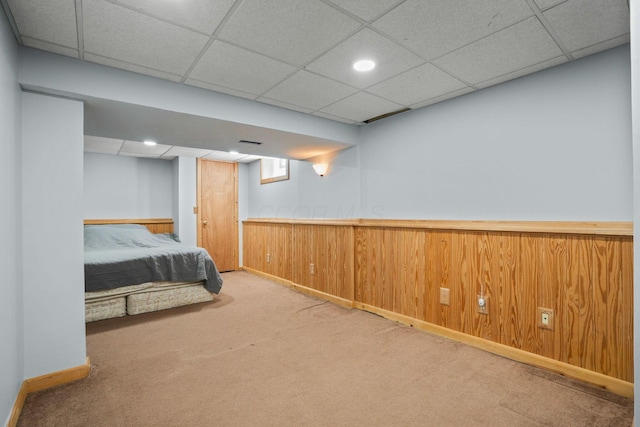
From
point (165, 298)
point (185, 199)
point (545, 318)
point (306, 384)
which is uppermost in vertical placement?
point (185, 199)

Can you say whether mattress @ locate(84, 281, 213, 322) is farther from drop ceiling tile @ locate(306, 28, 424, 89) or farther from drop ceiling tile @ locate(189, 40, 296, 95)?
drop ceiling tile @ locate(306, 28, 424, 89)

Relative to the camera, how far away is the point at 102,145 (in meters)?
4.73

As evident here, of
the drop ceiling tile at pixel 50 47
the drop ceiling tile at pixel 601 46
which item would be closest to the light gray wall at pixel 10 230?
the drop ceiling tile at pixel 50 47

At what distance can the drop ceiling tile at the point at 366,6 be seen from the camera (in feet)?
5.16

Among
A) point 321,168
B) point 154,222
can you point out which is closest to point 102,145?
point 154,222

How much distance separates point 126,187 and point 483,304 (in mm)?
5742

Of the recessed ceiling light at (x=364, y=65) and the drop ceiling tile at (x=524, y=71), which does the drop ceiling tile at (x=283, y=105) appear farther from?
the drop ceiling tile at (x=524, y=71)

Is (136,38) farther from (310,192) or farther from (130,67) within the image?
(310,192)

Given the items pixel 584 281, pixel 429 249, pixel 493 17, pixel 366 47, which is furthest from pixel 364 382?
pixel 493 17

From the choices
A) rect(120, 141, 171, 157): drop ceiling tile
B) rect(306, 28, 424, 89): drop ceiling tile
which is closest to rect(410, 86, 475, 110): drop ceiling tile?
rect(306, 28, 424, 89): drop ceiling tile

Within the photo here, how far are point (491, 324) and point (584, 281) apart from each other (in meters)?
0.74

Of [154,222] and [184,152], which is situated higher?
[184,152]

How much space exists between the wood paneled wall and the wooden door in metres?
2.82

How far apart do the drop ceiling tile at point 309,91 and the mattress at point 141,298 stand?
→ 8.32 feet
